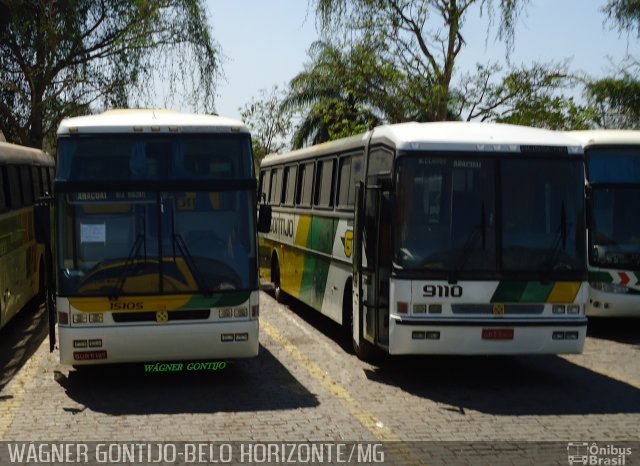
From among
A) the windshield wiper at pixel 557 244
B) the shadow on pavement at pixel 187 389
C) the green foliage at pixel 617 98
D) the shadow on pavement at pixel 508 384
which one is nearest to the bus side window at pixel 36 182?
the shadow on pavement at pixel 187 389

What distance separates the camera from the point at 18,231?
51.4 feet

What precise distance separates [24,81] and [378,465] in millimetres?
20530

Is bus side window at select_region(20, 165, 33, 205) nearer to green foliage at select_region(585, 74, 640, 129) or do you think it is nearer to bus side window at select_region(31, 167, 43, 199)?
bus side window at select_region(31, 167, 43, 199)

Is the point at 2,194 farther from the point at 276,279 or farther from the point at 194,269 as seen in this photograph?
the point at 276,279

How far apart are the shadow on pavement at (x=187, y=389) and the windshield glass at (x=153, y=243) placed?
1.10 meters

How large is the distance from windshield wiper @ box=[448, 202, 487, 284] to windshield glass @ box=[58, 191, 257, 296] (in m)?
2.21

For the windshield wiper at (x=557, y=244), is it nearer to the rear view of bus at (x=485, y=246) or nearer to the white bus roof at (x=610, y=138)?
the rear view of bus at (x=485, y=246)

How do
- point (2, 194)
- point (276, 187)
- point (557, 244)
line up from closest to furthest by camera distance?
point (557, 244) → point (2, 194) → point (276, 187)

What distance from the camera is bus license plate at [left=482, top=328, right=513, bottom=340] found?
1070 centimetres

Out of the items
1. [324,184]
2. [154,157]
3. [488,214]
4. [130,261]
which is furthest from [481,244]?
[324,184]

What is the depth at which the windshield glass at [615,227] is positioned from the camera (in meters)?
15.1

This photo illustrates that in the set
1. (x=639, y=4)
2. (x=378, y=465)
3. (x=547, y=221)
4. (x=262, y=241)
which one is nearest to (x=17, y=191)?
(x=262, y=241)

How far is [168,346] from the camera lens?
10555mm

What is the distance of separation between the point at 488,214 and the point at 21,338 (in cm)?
773
